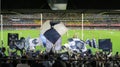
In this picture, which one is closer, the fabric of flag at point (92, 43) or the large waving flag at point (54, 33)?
the large waving flag at point (54, 33)

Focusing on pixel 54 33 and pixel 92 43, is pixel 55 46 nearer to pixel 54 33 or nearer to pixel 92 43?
pixel 54 33

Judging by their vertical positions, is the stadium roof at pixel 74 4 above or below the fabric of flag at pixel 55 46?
above

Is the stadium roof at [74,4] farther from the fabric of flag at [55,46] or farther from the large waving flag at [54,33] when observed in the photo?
the fabric of flag at [55,46]

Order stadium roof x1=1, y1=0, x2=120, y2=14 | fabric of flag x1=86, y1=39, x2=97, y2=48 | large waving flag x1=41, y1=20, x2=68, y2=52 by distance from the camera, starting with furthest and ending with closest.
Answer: fabric of flag x1=86, y1=39, x2=97, y2=48 < stadium roof x1=1, y1=0, x2=120, y2=14 < large waving flag x1=41, y1=20, x2=68, y2=52

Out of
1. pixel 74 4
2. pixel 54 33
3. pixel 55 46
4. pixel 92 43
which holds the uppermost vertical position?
pixel 74 4

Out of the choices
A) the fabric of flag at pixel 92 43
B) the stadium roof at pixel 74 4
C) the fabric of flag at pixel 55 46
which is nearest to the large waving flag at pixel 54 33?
the fabric of flag at pixel 55 46

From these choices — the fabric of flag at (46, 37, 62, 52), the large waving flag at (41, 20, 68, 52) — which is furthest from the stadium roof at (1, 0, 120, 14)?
the fabric of flag at (46, 37, 62, 52)

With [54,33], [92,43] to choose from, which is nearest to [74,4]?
[54,33]

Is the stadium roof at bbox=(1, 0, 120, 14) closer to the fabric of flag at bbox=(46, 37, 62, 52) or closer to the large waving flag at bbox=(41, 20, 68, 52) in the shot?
the large waving flag at bbox=(41, 20, 68, 52)

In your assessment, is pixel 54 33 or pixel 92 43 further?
pixel 92 43

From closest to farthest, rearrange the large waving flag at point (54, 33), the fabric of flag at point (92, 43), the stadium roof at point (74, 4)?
the large waving flag at point (54, 33), the stadium roof at point (74, 4), the fabric of flag at point (92, 43)

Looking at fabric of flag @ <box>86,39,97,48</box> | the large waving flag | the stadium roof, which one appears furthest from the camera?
fabric of flag @ <box>86,39,97,48</box>

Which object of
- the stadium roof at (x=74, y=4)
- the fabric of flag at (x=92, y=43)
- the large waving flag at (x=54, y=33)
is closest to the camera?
the large waving flag at (x=54, y=33)

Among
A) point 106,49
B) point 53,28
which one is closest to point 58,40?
point 53,28
